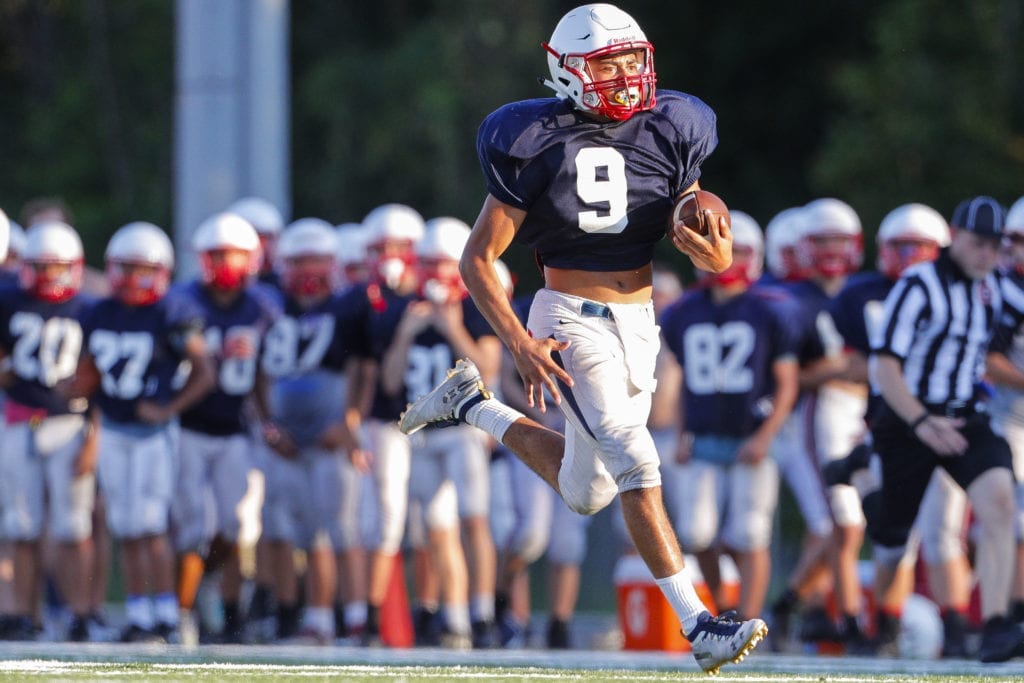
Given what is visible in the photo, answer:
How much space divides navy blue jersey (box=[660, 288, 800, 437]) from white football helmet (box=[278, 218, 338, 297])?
1950mm

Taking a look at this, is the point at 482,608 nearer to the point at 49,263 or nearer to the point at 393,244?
the point at 393,244

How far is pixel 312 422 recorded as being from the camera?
33.0 ft

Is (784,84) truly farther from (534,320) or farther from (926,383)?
(534,320)

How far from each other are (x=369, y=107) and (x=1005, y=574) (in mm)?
16378

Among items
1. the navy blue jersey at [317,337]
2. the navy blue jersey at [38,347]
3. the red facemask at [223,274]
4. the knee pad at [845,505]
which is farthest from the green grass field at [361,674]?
the red facemask at [223,274]

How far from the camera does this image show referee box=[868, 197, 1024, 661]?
7504 mm

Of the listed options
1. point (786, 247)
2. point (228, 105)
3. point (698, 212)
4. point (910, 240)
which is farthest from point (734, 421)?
point (228, 105)

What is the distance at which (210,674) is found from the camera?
20.1 ft

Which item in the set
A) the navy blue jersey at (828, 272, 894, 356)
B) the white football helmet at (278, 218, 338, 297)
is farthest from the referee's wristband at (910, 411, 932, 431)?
the white football helmet at (278, 218, 338, 297)

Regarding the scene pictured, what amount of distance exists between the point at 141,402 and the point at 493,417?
10.8 ft

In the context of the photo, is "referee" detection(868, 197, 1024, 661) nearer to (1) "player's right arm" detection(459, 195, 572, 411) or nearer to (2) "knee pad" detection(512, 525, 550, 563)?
(1) "player's right arm" detection(459, 195, 572, 411)

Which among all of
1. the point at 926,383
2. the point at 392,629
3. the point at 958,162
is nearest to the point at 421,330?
the point at 392,629

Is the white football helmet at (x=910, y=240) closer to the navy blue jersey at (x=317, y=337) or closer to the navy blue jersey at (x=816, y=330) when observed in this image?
the navy blue jersey at (x=816, y=330)

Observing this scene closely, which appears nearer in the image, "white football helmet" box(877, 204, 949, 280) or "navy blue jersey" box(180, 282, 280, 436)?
"white football helmet" box(877, 204, 949, 280)
